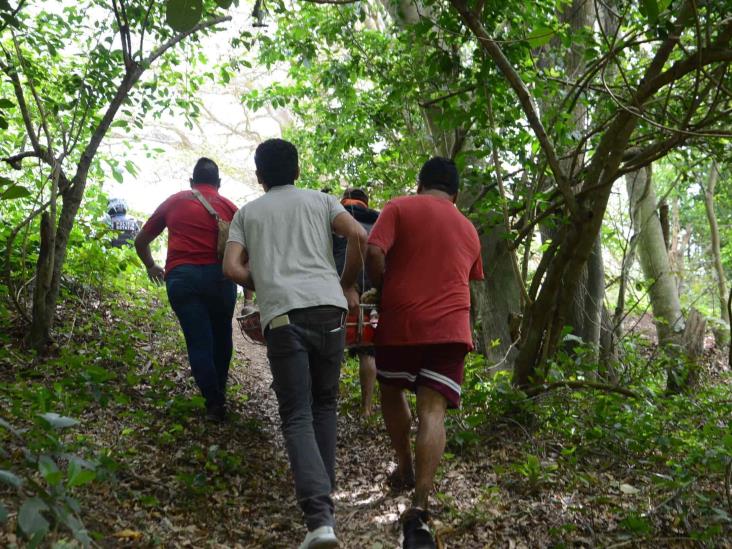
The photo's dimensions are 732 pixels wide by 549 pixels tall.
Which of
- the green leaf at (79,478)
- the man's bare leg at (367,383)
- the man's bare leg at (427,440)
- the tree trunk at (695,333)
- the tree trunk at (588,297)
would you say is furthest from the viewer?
the tree trunk at (695,333)

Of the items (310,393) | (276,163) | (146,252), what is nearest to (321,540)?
(310,393)

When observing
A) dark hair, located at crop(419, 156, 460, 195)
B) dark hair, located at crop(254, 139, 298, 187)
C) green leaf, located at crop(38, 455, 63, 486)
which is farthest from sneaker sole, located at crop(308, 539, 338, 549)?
dark hair, located at crop(419, 156, 460, 195)

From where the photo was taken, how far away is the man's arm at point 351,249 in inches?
144

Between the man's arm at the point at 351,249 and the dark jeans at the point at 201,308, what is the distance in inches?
61.8

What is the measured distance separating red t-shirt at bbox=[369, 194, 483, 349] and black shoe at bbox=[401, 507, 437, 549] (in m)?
0.86

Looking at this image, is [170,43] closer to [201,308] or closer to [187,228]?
[187,228]

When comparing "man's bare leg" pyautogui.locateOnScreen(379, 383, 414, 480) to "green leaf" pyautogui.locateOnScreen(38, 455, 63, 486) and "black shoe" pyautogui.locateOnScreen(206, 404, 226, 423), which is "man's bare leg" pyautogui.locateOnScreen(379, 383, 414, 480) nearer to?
"black shoe" pyautogui.locateOnScreen(206, 404, 226, 423)

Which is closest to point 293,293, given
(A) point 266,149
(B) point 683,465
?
(A) point 266,149

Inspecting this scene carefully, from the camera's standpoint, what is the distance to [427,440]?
3.47 m

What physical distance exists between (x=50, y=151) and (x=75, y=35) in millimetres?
2145

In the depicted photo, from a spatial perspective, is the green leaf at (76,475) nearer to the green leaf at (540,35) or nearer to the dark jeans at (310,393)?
the dark jeans at (310,393)

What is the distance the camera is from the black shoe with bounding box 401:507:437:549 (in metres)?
3.14

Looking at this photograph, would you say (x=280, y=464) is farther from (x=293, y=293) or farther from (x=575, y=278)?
(x=575, y=278)

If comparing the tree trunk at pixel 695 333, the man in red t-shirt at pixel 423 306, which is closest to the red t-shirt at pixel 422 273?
the man in red t-shirt at pixel 423 306
